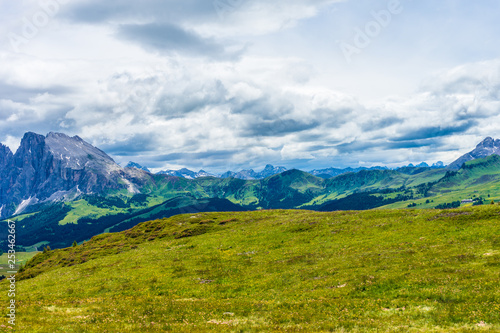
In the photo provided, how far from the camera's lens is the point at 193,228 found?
8838 cm

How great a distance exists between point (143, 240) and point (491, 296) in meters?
83.8

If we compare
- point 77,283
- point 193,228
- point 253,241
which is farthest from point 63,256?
point 253,241

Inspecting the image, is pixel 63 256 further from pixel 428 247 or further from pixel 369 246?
pixel 428 247

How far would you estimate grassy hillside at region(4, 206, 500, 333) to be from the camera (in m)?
21.6

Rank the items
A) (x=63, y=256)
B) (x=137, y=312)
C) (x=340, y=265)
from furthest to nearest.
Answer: (x=63, y=256), (x=340, y=265), (x=137, y=312)

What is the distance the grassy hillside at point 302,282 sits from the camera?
21641mm

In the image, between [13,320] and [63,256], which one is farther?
[63,256]

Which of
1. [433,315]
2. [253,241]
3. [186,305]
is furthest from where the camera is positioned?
[253,241]

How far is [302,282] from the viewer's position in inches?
1403

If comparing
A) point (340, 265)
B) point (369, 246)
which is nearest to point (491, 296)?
point (340, 265)

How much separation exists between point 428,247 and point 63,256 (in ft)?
302

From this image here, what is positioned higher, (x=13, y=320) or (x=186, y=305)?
(x=13, y=320)

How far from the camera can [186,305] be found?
28.9m

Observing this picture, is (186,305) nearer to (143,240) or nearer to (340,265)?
(340,265)
